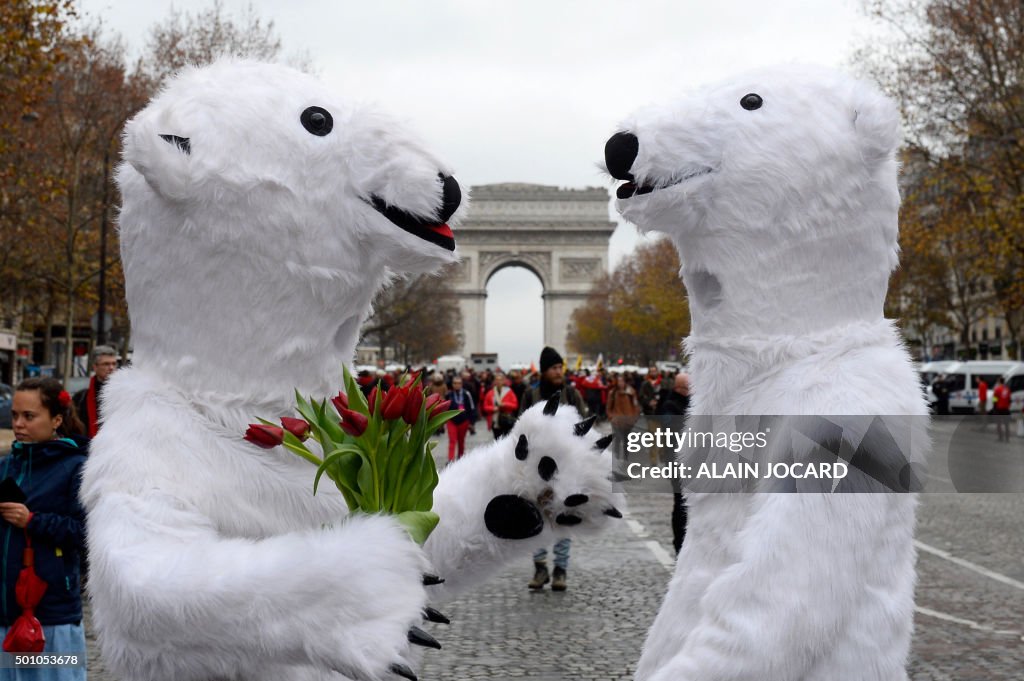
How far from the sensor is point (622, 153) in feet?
8.41

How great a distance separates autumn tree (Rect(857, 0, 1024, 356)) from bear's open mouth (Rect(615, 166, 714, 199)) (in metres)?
22.9

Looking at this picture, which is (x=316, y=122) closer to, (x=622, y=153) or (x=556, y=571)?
(x=622, y=153)

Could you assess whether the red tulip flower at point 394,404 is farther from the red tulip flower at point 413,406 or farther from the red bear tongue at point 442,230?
the red bear tongue at point 442,230

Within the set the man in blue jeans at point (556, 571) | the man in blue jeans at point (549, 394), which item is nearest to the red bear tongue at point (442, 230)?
the man in blue jeans at point (549, 394)

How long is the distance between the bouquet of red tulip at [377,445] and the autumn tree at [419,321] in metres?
38.1

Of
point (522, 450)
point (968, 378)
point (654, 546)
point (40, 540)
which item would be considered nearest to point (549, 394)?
point (654, 546)

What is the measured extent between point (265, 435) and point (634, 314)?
183 ft

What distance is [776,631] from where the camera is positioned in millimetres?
2078

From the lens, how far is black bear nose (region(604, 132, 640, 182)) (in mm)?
2561

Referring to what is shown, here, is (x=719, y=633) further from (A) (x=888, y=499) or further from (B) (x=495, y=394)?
(B) (x=495, y=394)

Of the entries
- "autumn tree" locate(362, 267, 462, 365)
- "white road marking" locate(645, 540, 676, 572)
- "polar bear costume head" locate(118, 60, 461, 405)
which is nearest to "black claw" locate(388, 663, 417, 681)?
"polar bear costume head" locate(118, 60, 461, 405)

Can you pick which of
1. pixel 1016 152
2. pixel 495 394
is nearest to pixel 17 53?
pixel 495 394

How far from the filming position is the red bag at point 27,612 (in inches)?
155

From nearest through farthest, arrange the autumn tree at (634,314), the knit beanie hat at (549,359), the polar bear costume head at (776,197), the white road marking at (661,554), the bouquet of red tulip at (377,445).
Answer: the bouquet of red tulip at (377,445), the polar bear costume head at (776,197), the knit beanie hat at (549,359), the white road marking at (661,554), the autumn tree at (634,314)
